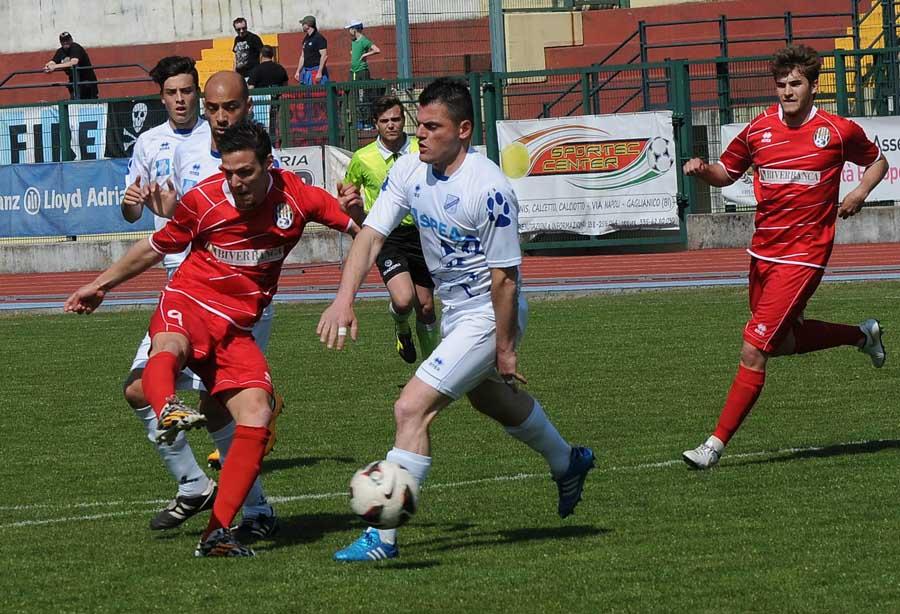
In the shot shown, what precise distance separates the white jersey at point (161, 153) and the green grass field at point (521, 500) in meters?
1.56

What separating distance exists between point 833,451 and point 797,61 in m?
2.04

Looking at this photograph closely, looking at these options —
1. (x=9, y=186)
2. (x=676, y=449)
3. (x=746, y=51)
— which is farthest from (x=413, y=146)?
(x=746, y=51)

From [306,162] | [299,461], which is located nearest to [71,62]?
[306,162]

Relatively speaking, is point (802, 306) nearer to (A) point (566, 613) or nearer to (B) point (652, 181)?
(A) point (566, 613)

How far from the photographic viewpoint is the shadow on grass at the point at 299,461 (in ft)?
28.3

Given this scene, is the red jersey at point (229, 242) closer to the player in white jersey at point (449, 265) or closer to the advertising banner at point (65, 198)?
the player in white jersey at point (449, 265)

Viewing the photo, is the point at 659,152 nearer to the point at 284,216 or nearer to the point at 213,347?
the point at 284,216

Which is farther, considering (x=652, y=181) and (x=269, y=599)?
(x=652, y=181)

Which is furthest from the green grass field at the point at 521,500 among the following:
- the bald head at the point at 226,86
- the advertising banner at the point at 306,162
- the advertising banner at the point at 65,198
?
the advertising banner at the point at 65,198

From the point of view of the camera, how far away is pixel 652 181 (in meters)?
22.8

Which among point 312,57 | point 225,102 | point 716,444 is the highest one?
point 312,57

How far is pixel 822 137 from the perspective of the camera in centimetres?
834

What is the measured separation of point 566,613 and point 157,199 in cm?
299

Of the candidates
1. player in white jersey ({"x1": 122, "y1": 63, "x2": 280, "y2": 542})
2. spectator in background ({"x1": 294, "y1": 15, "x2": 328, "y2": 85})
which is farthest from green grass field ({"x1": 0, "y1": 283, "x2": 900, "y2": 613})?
spectator in background ({"x1": 294, "y1": 15, "x2": 328, "y2": 85})
